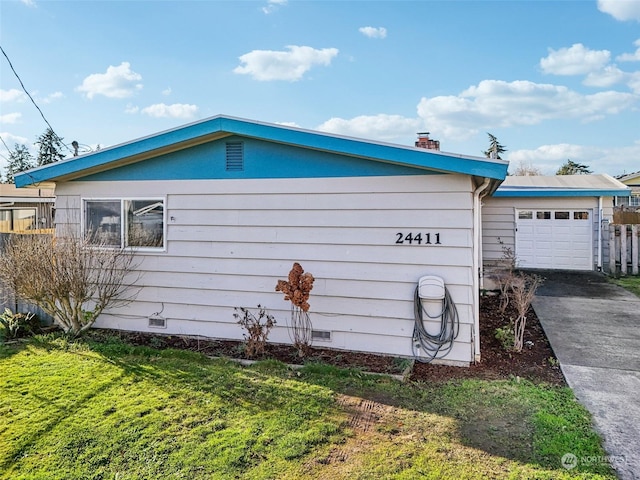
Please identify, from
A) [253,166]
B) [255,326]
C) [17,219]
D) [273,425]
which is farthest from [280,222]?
[17,219]

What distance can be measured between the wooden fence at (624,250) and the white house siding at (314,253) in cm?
935

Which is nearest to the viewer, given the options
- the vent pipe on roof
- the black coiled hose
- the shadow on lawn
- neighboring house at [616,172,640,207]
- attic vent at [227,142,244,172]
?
the shadow on lawn

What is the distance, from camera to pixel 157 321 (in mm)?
6238

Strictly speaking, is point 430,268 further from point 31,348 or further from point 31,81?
point 31,81

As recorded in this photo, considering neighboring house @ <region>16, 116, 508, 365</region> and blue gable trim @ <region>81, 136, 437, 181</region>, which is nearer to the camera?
neighboring house @ <region>16, 116, 508, 365</region>

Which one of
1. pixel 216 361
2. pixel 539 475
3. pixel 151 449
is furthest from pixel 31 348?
pixel 539 475

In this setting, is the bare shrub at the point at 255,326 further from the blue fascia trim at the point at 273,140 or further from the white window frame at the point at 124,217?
the blue fascia trim at the point at 273,140

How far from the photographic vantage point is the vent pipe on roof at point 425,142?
25.8 feet

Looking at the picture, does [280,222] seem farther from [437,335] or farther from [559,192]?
[559,192]

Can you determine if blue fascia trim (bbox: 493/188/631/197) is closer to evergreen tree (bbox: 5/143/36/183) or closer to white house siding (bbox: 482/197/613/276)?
white house siding (bbox: 482/197/613/276)

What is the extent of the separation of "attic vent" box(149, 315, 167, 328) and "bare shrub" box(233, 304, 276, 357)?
1.25 metres

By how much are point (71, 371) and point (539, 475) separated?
4.71 metres

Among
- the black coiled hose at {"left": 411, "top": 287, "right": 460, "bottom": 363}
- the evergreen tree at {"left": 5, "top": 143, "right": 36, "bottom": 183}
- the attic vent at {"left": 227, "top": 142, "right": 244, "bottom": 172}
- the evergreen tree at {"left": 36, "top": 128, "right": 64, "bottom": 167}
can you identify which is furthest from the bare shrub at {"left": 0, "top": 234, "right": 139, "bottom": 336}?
the evergreen tree at {"left": 5, "top": 143, "right": 36, "bottom": 183}

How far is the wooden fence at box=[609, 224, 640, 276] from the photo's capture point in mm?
11539
